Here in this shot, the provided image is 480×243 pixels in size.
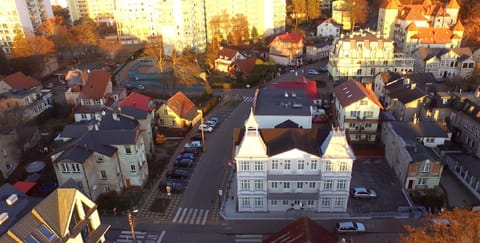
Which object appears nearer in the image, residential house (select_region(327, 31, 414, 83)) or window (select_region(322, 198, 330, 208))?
window (select_region(322, 198, 330, 208))

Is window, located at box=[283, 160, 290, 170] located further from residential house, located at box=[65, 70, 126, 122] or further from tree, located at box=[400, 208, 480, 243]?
residential house, located at box=[65, 70, 126, 122]

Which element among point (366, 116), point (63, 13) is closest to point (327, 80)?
point (366, 116)

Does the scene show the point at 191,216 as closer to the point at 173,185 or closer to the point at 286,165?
the point at 173,185

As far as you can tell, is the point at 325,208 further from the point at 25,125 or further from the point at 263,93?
the point at 25,125

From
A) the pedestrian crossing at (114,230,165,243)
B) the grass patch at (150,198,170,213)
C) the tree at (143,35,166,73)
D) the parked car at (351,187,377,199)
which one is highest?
the tree at (143,35,166,73)

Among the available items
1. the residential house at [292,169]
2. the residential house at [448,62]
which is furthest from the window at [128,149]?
the residential house at [448,62]

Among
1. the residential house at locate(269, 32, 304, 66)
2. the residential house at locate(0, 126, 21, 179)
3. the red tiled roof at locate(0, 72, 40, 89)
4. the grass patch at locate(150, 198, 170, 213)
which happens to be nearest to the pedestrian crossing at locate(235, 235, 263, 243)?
the grass patch at locate(150, 198, 170, 213)
